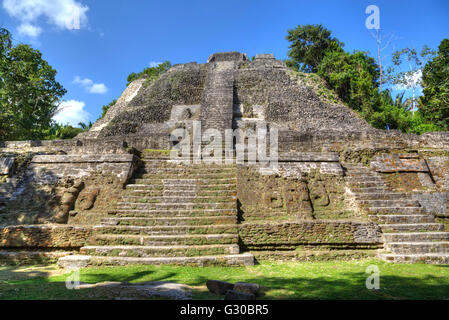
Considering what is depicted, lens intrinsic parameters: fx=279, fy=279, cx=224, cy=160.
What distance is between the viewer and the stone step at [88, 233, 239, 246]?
200 inches

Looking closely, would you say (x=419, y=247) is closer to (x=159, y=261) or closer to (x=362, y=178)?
(x=362, y=178)

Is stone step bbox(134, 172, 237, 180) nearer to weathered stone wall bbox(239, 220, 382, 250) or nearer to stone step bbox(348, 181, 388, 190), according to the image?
weathered stone wall bbox(239, 220, 382, 250)

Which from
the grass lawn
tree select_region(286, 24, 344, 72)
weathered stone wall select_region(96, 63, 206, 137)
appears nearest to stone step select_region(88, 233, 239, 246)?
the grass lawn

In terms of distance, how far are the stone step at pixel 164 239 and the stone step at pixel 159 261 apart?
1.20ft

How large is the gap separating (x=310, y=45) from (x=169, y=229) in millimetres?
24296

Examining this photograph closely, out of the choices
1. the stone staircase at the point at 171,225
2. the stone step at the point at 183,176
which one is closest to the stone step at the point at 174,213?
the stone staircase at the point at 171,225

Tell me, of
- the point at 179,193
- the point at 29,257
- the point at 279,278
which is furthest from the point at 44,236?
the point at 279,278

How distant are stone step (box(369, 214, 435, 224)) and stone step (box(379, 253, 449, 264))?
0.84m

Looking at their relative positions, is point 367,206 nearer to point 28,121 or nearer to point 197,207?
point 197,207

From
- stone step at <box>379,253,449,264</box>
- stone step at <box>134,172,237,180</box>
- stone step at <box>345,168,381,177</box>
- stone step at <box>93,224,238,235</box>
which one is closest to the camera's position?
stone step at <box>379,253,449,264</box>

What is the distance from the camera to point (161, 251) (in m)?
4.87

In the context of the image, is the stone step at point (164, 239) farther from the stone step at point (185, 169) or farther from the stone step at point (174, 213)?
the stone step at point (185, 169)

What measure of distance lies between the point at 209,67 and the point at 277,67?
4867mm
